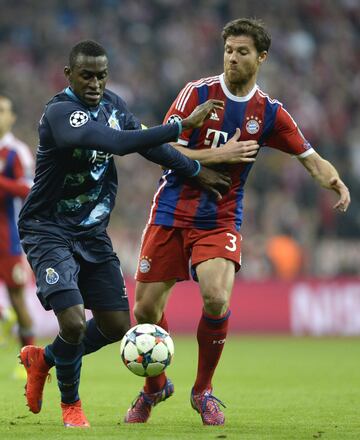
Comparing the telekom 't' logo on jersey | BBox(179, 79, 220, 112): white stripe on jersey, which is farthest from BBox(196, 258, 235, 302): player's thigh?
BBox(179, 79, 220, 112): white stripe on jersey

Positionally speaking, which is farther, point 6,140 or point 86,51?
point 6,140

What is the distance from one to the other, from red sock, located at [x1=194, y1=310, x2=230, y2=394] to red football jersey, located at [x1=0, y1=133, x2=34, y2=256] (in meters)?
4.00

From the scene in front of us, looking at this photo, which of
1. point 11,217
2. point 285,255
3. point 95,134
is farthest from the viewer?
point 285,255

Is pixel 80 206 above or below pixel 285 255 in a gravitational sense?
above

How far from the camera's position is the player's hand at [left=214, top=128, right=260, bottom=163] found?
22.3ft

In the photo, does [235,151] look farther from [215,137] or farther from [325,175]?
[325,175]

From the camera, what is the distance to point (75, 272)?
6.36 m

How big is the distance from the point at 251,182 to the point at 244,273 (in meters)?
1.90

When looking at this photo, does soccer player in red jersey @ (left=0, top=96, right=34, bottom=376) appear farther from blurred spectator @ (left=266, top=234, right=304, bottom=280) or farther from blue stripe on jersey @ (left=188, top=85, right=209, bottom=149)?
blurred spectator @ (left=266, top=234, right=304, bottom=280)

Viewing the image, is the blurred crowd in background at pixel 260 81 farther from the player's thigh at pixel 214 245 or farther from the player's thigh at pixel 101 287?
the player's thigh at pixel 101 287

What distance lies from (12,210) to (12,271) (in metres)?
0.68

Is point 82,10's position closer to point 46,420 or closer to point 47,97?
point 47,97

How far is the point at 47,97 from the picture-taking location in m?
18.8

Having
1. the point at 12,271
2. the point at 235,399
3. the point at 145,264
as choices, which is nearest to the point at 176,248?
the point at 145,264
